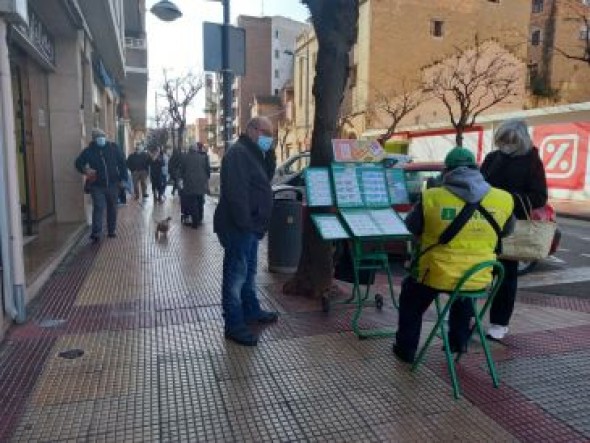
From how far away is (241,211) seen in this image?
414cm

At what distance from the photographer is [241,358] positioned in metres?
4.03

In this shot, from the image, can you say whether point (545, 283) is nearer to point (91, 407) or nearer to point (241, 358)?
point (241, 358)

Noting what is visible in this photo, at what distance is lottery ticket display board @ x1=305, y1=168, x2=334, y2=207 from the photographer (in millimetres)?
4633

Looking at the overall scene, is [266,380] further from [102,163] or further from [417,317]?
[102,163]

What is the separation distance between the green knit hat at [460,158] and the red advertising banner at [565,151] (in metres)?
16.6

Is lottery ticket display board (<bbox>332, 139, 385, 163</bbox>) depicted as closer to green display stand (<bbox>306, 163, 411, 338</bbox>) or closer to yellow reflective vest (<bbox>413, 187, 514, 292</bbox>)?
green display stand (<bbox>306, 163, 411, 338</bbox>)

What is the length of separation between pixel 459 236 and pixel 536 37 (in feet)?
163

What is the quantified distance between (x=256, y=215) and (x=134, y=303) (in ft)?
6.44

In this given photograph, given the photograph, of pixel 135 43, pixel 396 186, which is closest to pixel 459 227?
pixel 396 186

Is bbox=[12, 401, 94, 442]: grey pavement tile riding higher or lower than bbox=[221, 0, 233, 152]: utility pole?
lower

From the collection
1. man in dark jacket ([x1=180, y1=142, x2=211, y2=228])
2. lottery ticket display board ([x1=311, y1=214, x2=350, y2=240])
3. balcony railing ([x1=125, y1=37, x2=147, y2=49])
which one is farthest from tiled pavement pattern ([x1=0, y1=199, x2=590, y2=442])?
balcony railing ([x1=125, y1=37, x2=147, y2=49])

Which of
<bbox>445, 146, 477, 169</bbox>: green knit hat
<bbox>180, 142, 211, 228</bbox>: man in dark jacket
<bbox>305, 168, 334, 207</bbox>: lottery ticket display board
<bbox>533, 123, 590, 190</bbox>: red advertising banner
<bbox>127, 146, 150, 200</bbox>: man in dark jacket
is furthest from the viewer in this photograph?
<bbox>533, 123, 590, 190</bbox>: red advertising banner

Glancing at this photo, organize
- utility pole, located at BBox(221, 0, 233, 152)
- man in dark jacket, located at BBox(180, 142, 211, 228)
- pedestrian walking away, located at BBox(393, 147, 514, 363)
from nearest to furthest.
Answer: pedestrian walking away, located at BBox(393, 147, 514, 363) → utility pole, located at BBox(221, 0, 233, 152) → man in dark jacket, located at BBox(180, 142, 211, 228)

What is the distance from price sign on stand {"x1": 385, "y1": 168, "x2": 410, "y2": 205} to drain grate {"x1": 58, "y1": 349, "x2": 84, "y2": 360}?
3.00 meters
